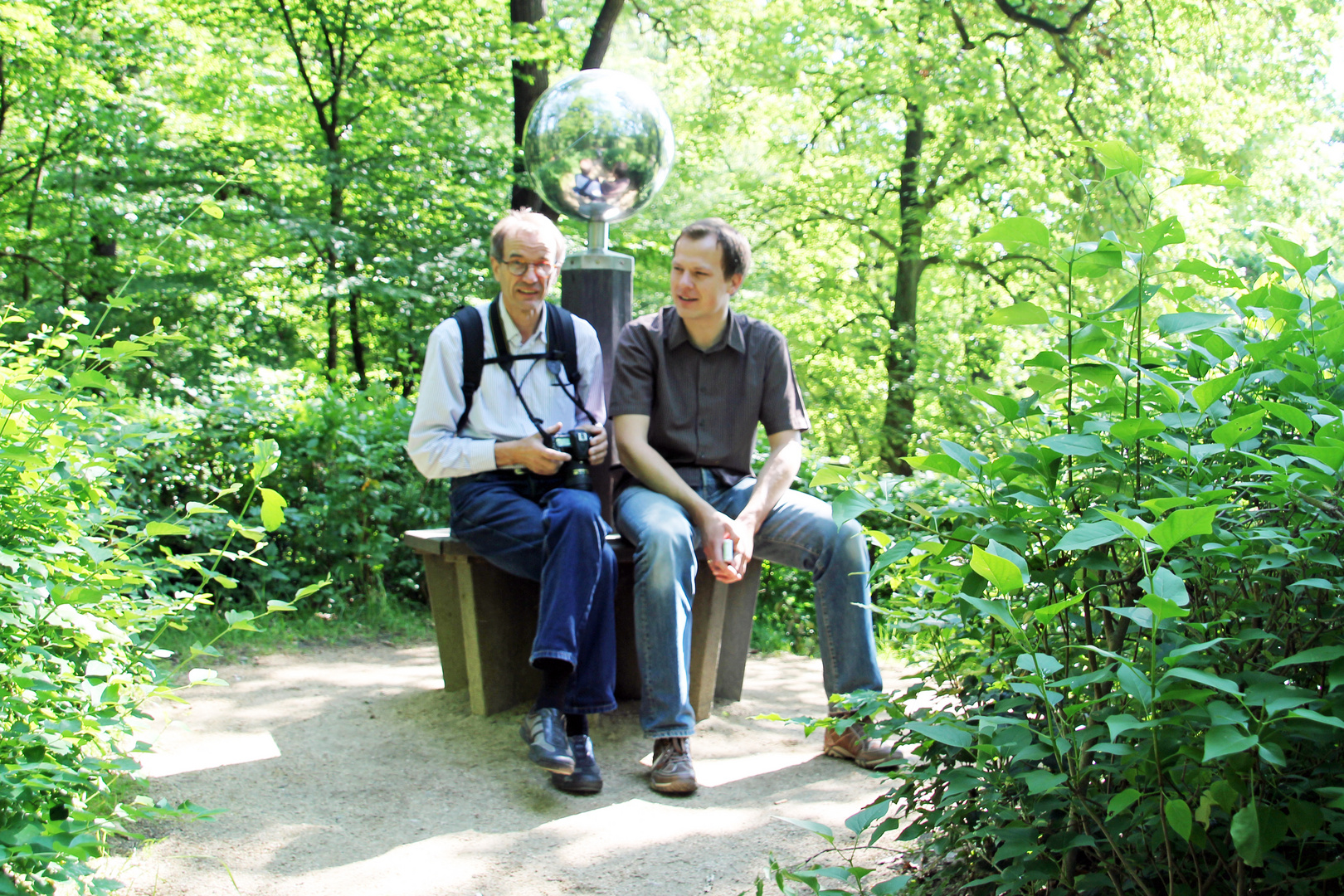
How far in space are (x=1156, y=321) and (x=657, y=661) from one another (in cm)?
179

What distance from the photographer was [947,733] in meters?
1.39

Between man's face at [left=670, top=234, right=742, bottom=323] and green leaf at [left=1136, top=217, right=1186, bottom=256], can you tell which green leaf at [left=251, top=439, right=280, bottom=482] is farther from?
man's face at [left=670, top=234, right=742, bottom=323]

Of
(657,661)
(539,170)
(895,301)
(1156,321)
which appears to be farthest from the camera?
(895,301)

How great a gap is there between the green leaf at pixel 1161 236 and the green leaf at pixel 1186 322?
100 mm

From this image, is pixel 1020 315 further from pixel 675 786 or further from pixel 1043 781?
pixel 675 786

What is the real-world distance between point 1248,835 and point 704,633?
2.27 meters

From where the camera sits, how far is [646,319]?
3455 millimetres

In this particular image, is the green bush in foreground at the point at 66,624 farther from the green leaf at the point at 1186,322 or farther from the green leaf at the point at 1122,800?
the green leaf at the point at 1186,322

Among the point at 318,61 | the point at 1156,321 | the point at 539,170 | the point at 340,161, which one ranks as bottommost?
the point at 1156,321

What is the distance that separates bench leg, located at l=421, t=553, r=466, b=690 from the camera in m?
3.48

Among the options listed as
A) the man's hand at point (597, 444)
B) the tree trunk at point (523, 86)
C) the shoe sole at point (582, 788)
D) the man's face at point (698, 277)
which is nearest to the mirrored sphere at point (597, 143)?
the man's face at point (698, 277)

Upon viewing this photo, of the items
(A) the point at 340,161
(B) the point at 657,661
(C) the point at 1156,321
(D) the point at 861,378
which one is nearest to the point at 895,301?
(D) the point at 861,378

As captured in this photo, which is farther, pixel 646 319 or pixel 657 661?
pixel 646 319

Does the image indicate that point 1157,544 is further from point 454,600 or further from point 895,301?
point 895,301
